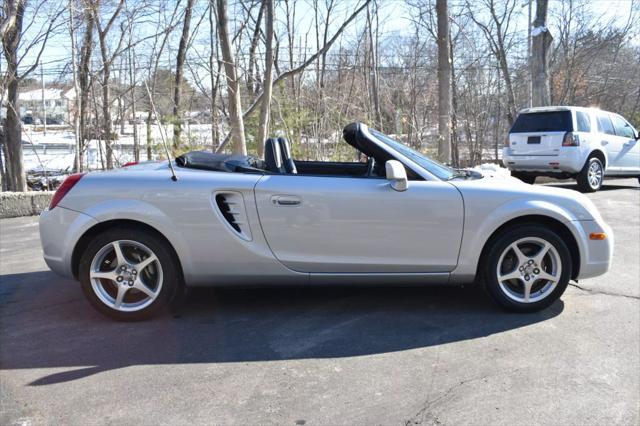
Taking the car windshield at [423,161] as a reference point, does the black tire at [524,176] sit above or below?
below

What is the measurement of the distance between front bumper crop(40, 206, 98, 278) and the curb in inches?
235

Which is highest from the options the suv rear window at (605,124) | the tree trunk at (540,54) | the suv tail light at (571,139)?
the tree trunk at (540,54)

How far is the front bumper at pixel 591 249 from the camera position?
13.1 feet

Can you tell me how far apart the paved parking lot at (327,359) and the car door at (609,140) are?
7.72m

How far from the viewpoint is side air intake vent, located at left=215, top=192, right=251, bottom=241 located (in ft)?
12.6

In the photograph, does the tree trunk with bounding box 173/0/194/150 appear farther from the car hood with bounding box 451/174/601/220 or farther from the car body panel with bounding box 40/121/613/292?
the car hood with bounding box 451/174/601/220

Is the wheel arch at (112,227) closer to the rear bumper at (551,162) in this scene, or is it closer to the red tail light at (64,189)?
the red tail light at (64,189)

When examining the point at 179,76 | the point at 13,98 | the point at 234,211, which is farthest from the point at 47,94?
the point at 234,211

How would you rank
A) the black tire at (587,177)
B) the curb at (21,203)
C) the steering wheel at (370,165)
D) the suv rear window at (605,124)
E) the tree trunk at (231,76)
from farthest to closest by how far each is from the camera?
the suv rear window at (605,124)
the black tire at (587,177)
the tree trunk at (231,76)
the curb at (21,203)
the steering wheel at (370,165)

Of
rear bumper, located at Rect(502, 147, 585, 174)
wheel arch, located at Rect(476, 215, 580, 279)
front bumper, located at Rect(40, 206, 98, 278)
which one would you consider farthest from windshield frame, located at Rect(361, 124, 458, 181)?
rear bumper, located at Rect(502, 147, 585, 174)

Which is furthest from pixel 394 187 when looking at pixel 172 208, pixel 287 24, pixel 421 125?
pixel 287 24

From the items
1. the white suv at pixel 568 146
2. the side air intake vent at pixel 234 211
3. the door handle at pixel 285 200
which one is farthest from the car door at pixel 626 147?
the side air intake vent at pixel 234 211

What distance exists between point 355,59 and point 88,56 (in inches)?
269

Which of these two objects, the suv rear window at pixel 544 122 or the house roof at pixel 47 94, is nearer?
the suv rear window at pixel 544 122
